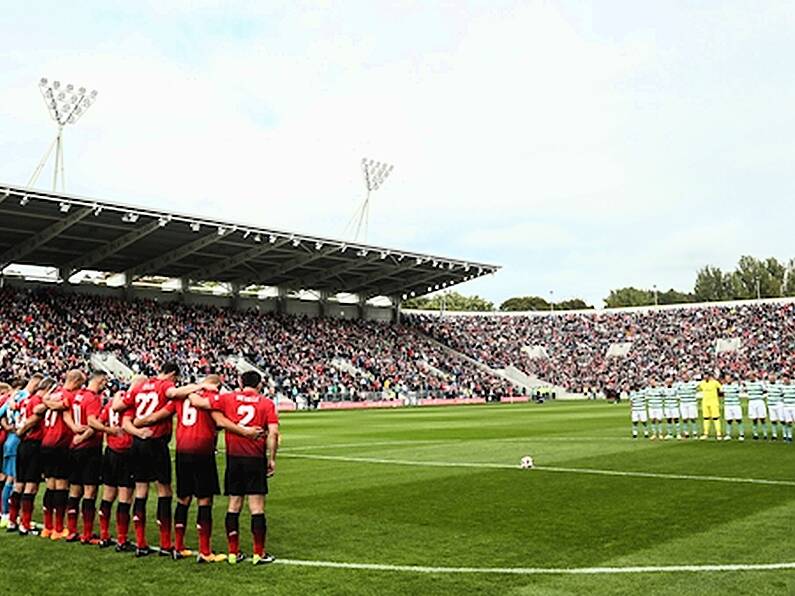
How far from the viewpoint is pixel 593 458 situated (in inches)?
698

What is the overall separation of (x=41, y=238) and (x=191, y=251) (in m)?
8.06

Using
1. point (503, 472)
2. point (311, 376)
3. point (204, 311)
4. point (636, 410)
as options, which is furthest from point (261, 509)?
point (204, 311)

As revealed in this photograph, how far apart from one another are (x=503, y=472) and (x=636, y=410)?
886cm

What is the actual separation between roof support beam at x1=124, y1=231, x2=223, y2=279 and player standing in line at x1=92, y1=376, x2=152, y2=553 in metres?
35.8

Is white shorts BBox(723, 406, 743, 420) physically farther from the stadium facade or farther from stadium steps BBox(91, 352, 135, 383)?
stadium steps BBox(91, 352, 135, 383)

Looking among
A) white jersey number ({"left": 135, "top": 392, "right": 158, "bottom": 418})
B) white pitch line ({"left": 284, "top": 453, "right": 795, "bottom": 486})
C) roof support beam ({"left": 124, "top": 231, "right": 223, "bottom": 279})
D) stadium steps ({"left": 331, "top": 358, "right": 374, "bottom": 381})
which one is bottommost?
white pitch line ({"left": 284, "top": 453, "right": 795, "bottom": 486})

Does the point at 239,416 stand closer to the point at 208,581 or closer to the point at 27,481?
the point at 208,581

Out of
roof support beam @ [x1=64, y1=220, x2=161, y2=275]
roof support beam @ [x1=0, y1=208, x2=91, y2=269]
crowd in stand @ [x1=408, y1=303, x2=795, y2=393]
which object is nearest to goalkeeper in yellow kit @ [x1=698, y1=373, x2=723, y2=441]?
roof support beam @ [x1=64, y1=220, x2=161, y2=275]

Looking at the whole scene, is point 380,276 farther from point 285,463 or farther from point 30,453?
point 30,453

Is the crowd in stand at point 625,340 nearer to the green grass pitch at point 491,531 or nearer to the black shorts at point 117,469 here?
the green grass pitch at point 491,531

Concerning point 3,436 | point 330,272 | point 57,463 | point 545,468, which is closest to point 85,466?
point 57,463

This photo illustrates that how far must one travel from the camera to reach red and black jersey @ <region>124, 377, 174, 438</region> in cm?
907

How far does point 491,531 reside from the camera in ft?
32.5

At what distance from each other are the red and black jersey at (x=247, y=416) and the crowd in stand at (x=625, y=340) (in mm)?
57707
